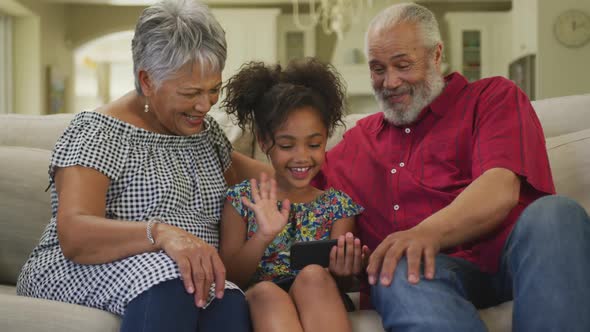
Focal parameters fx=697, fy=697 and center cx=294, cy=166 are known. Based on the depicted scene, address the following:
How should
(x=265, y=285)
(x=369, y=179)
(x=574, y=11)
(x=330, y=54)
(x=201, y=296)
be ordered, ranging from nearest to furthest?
(x=201, y=296)
(x=265, y=285)
(x=369, y=179)
(x=574, y=11)
(x=330, y=54)

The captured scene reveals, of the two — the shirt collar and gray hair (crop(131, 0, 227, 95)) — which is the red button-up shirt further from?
gray hair (crop(131, 0, 227, 95))

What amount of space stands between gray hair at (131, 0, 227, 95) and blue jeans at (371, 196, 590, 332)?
659 millimetres

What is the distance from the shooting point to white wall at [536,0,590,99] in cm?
632

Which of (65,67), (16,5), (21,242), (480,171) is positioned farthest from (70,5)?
(480,171)

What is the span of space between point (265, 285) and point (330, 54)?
25.2 ft

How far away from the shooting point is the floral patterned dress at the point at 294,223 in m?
1.69

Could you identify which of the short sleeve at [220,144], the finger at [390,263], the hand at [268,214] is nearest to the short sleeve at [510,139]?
the finger at [390,263]

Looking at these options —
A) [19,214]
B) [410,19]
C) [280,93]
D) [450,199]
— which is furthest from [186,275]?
[410,19]

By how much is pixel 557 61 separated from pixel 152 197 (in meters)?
5.59

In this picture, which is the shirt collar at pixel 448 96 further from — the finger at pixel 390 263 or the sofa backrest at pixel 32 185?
the finger at pixel 390 263

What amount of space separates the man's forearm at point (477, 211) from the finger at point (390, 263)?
3.8 inches

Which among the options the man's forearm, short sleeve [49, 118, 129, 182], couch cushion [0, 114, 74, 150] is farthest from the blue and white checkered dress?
couch cushion [0, 114, 74, 150]

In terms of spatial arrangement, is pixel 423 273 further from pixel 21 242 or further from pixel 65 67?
pixel 65 67

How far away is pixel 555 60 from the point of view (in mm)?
6379
